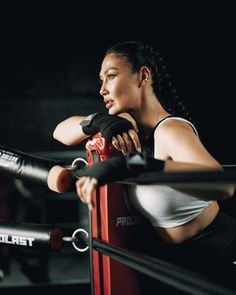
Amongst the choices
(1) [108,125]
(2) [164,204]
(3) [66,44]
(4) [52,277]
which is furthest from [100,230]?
(3) [66,44]

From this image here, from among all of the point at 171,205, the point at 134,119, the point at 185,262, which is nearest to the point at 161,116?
the point at 134,119

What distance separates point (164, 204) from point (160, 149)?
172 mm

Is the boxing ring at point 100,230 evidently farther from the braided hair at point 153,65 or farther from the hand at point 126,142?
the braided hair at point 153,65

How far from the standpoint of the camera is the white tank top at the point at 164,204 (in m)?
1.27

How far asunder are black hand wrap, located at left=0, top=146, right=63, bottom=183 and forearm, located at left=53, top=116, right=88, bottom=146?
237 mm

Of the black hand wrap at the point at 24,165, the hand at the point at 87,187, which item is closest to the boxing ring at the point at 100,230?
the black hand wrap at the point at 24,165

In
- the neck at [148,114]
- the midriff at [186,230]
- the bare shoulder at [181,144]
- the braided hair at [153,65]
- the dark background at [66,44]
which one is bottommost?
the midriff at [186,230]

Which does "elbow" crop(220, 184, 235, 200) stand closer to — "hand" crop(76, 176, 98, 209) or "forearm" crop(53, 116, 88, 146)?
"hand" crop(76, 176, 98, 209)

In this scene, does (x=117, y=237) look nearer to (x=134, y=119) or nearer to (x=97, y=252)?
(x=97, y=252)

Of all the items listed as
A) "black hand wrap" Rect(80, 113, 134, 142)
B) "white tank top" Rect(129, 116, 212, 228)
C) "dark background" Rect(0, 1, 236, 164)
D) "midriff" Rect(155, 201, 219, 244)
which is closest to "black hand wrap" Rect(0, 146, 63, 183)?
"black hand wrap" Rect(80, 113, 134, 142)

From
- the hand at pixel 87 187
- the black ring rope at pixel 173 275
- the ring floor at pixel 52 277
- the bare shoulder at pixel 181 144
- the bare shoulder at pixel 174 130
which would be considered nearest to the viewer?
the black ring rope at pixel 173 275

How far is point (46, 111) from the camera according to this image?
568cm

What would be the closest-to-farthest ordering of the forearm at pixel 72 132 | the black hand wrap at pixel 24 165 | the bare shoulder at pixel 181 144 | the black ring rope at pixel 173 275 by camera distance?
the black ring rope at pixel 173 275
the bare shoulder at pixel 181 144
the black hand wrap at pixel 24 165
the forearm at pixel 72 132

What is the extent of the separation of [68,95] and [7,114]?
873 mm
